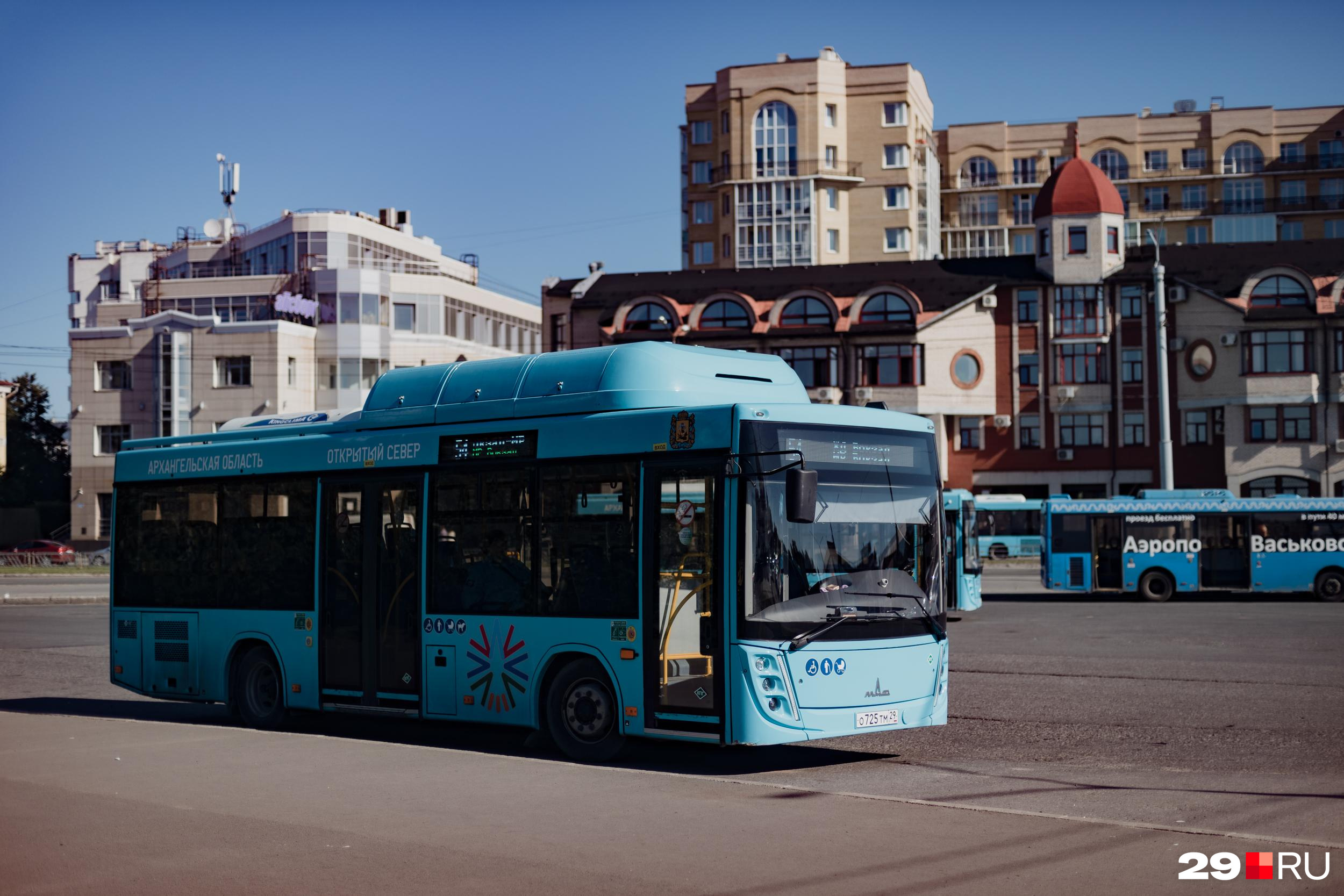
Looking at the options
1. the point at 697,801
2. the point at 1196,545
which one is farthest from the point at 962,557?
the point at 697,801

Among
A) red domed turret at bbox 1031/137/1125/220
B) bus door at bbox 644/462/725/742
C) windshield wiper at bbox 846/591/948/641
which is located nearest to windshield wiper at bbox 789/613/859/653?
windshield wiper at bbox 846/591/948/641

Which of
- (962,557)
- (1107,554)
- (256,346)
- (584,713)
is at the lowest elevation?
(584,713)

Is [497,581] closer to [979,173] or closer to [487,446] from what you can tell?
[487,446]

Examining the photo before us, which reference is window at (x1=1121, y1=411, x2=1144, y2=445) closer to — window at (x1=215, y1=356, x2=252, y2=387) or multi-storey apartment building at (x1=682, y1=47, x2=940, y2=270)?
multi-storey apartment building at (x1=682, y1=47, x2=940, y2=270)

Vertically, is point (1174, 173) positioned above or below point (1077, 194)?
above

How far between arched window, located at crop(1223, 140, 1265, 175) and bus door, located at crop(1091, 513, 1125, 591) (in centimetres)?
7593

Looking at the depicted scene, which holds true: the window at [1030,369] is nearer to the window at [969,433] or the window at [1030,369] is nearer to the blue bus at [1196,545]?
the window at [969,433]

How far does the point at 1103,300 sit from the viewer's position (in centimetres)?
6588

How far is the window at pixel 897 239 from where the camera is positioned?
298 ft

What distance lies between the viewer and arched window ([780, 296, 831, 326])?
67.5 m

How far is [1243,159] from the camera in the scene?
104 metres

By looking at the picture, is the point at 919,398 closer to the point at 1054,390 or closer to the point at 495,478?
the point at 1054,390

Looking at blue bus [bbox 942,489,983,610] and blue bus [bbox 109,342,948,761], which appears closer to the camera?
blue bus [bbox 109,342,948,761]

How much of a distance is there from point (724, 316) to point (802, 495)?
58.0 m
